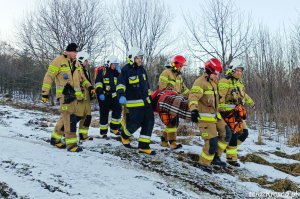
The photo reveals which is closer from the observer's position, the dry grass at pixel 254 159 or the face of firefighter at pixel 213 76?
the face of firefighter at pixel 213 76

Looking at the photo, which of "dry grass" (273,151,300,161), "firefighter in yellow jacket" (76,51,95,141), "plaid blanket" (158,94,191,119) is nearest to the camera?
"plaid blanket" (158,94,191,119)

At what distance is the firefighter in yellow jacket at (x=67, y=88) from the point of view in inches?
265

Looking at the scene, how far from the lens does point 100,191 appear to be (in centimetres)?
456

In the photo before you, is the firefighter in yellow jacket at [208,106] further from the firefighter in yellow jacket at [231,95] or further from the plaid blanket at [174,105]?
the firefighter in yellow jacket at [231,95]

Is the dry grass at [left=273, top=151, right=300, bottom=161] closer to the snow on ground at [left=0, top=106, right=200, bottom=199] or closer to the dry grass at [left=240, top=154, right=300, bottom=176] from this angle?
the dry grass at [left=240, top=154, right=300, bottom=176]

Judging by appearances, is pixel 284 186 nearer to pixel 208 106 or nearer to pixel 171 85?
pixel 208 106

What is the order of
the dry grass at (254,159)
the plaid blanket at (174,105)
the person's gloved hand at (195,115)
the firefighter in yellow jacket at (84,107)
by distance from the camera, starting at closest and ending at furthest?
the person's gloved hand at (195,115) < the plaid blanket at (174,105) < the firefighter in yellow jacket at (84,107) < the dry grass at (254,159)

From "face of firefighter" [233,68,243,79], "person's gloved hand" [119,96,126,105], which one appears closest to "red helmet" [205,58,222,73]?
"face of firefighter" [233,68,243,79]

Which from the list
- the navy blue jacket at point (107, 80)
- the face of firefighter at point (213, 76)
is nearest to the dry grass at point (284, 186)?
the face of firefighter at point (213, 76)

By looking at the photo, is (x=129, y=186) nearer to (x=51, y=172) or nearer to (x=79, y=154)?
(x=51, y=172)

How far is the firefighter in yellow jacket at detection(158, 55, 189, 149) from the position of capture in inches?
306

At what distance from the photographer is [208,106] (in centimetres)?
674

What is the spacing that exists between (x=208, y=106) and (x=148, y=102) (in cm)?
129

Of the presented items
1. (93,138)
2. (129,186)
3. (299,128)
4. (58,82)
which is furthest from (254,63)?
(129,186)
